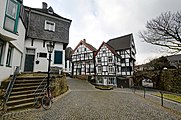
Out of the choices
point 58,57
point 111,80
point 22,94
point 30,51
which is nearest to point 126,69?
point 111,80

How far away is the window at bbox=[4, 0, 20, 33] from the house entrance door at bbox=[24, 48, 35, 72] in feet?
20.6

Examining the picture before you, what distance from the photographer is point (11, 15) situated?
24.4 feet

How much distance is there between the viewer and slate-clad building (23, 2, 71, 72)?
13.4 meters

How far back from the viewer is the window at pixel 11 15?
23.4 feet

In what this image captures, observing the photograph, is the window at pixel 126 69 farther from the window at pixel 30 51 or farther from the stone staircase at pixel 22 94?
the stone staircase at pixel 22 94

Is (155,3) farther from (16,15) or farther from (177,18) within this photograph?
(16,15)

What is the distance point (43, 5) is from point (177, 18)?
59.8 ft

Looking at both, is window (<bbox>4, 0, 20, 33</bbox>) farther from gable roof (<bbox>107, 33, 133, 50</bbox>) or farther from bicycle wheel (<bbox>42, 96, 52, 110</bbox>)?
gable roof (<bbox>107, 33, 133, 50</bbox>)

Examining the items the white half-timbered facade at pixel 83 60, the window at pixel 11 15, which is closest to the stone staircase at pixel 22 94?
the window at pixel 11 15

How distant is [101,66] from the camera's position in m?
29.7

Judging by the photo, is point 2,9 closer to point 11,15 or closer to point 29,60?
point 11,15

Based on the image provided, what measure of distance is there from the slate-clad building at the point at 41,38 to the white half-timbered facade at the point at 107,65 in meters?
15.2

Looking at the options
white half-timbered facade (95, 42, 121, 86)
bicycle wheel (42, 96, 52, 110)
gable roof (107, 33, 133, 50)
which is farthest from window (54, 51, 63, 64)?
gable roof (107, 33, 133, 50)

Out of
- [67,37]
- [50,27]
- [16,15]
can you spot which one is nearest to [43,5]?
[50,27]
